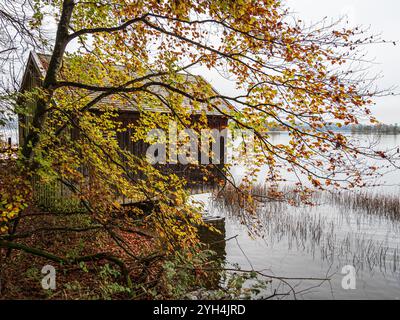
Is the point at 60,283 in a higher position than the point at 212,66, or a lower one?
lower

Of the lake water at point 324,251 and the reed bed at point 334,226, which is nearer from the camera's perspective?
the lake water at point 324,251

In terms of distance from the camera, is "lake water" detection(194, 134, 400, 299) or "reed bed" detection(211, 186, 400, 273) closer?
"lake water" detection(194, 134, 400, 299)

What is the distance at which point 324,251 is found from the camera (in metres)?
13.1

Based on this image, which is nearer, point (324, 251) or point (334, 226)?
point (324, 251)

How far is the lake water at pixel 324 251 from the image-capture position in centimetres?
1011

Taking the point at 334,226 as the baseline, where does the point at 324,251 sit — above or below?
below

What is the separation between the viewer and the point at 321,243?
14.0m

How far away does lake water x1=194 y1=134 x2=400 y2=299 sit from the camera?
33.2 ft
